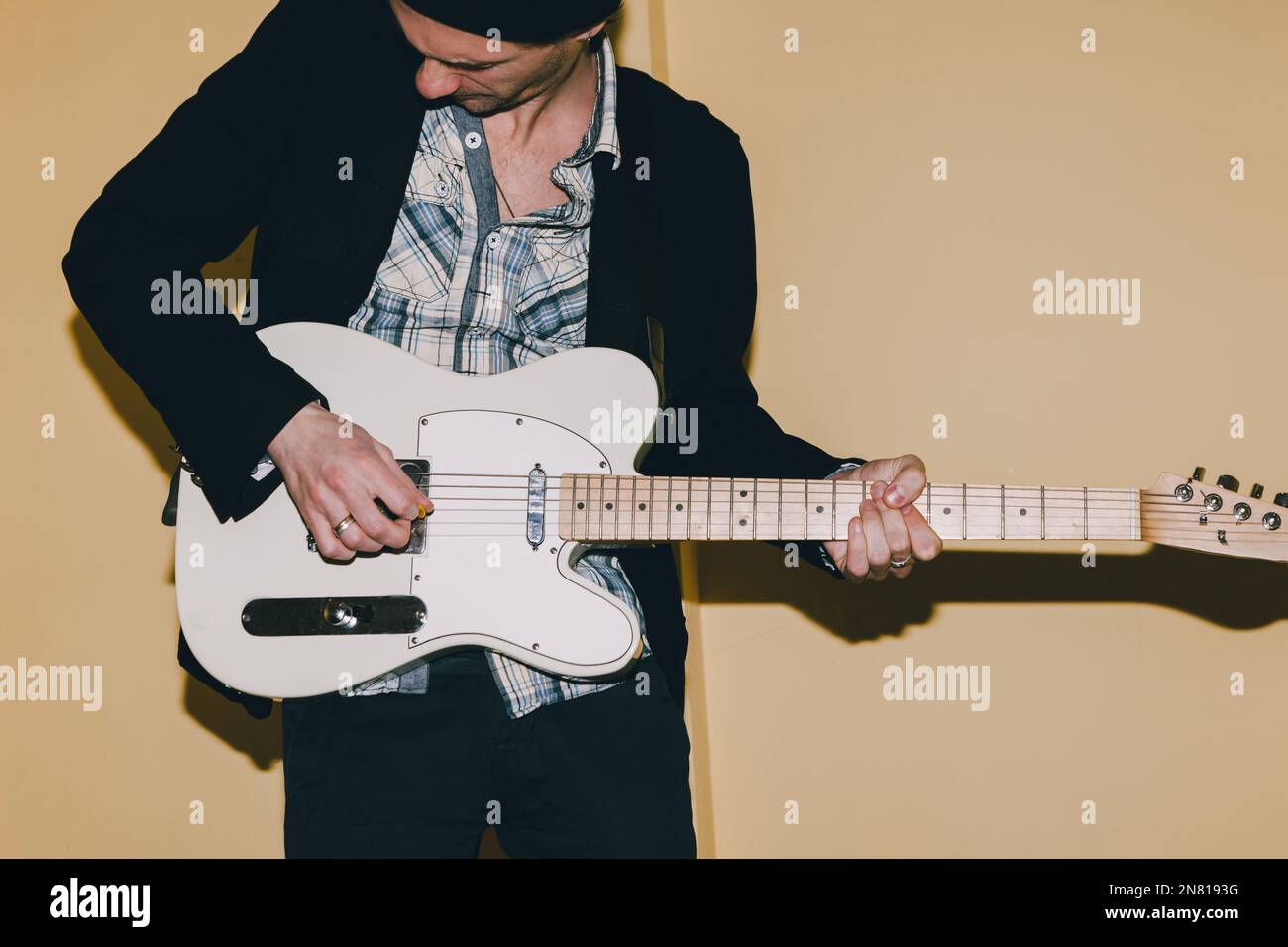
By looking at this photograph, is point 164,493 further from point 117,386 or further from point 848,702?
point 848,702

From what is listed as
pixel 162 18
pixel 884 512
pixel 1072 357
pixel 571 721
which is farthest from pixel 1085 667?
pixel 162 18

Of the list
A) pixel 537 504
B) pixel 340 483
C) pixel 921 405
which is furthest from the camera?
pixel 921 405

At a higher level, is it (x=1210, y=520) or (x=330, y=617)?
(x=1210, y=520)

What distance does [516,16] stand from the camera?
1.41m

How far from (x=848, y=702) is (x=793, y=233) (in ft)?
2.79

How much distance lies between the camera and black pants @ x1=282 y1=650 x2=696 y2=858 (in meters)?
1.39

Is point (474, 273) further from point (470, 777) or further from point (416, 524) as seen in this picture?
point (470, 777)

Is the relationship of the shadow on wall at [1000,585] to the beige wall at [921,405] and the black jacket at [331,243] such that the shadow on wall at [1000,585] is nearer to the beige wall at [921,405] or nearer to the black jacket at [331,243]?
the beige wall at [921,405]

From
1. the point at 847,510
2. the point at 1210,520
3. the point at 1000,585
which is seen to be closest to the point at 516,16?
the point at 847,510

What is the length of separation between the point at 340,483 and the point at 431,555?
0.15 metres

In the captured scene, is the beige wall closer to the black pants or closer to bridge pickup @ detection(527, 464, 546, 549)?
the black pants

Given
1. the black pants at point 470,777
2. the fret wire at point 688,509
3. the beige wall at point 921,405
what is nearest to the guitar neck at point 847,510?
the fret wire at point 688,509

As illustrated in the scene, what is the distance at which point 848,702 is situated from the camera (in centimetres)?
204

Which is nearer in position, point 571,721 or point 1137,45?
point 571,721
